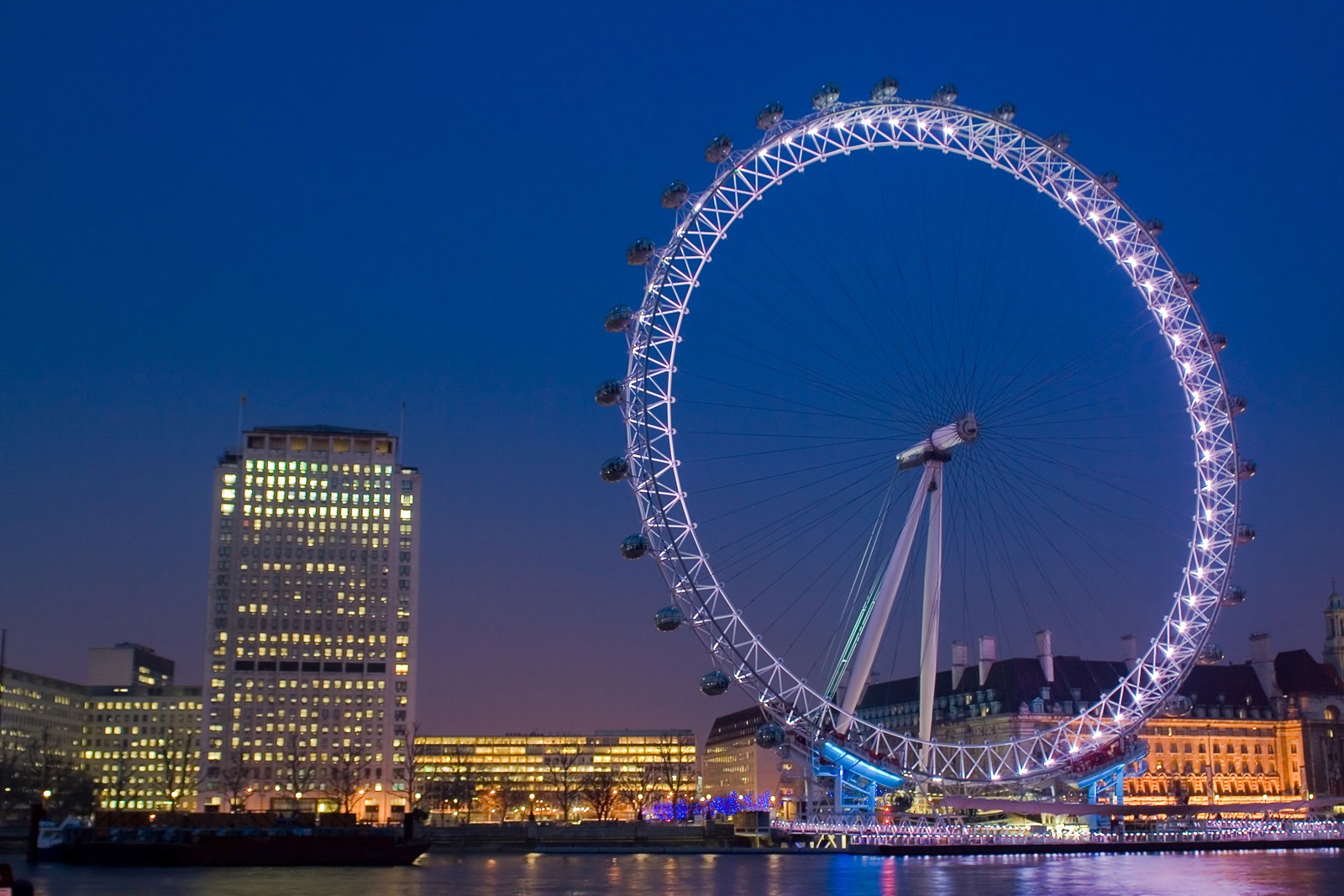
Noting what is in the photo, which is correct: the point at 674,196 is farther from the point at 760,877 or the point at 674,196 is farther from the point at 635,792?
the point at 635,792

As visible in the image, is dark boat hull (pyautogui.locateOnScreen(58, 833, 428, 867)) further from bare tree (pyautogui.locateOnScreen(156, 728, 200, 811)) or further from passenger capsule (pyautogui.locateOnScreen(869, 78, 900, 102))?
bare tree (pyautogui.locateOnScreen(156, 728, 200, 811))

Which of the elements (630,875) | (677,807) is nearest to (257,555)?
(677,807)

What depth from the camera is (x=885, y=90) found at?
61.0 metres

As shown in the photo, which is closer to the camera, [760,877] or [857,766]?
[760,877]

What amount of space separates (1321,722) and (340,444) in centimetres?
10073

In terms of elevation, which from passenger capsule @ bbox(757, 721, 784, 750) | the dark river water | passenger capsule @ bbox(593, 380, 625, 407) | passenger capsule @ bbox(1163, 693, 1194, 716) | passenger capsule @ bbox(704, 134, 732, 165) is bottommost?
the dark river water

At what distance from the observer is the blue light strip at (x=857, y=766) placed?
234 ft

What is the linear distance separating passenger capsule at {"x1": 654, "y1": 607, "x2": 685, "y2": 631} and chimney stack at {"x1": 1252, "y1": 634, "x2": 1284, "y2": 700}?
362 ft

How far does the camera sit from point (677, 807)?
12938cm

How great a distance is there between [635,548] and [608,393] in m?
6.22

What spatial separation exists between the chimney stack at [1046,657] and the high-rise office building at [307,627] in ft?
198

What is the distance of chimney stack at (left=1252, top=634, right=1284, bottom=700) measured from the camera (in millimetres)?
154125

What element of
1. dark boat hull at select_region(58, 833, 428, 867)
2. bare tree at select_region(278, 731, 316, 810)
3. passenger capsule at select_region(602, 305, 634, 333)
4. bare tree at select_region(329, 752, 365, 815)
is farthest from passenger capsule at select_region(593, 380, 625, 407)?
bare tree at select_region(278, 731, 316, 810)

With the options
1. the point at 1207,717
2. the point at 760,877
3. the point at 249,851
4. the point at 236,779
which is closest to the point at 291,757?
the point at 236,779
